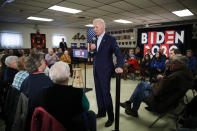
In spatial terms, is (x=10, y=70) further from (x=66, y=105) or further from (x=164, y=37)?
(x=164, y=37)

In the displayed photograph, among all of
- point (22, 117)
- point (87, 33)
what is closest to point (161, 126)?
point (22, 117)

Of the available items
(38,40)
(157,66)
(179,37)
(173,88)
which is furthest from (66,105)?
(38,40)

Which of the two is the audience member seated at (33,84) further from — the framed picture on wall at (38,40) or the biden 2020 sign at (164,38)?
the framed picture on wall at (38,40)

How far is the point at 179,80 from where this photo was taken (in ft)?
5.14

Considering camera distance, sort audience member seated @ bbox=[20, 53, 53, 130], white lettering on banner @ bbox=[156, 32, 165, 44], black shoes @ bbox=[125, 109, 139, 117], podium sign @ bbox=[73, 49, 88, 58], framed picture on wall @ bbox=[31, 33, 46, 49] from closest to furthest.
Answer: audience member seated @ bbox=[20, 53, 53, 130]
black shoes @ bbox=[125, 109, 139, 117]
podium sign @ bbox=[73, 49, 88, 58]
white lettering on banner @ bbox=[156, 32, 165, 44]
framed picture on wall @ bbox=[31, 33, 46, 49]

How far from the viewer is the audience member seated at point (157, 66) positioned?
4340 mm

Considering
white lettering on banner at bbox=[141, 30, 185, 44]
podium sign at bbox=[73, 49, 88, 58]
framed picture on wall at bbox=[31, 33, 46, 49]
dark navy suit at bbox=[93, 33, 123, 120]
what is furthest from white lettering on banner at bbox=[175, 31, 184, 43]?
framed picture on wall at bbox=[31, 33, 46, 49]

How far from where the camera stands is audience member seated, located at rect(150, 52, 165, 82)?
14.2ft

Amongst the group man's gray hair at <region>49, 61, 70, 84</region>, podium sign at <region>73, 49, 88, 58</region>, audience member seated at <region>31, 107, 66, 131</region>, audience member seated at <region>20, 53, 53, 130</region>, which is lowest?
audience member seated at <region>31, 107, 66, 131</region>

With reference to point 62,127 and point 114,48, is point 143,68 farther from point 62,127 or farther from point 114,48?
point 62,127

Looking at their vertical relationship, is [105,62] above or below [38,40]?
below

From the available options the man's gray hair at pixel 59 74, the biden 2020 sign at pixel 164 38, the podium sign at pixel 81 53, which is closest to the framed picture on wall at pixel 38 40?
the podium sign at pixel 81 53

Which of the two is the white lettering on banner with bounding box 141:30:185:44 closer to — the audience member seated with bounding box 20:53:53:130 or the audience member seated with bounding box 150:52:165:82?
the audience member seated with bounding box 150:52:165:82

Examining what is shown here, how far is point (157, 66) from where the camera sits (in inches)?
173
